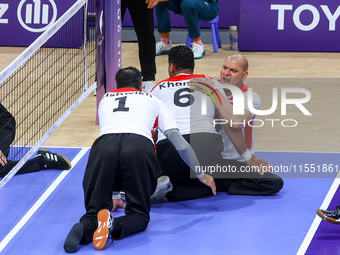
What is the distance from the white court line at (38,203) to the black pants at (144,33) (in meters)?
1.83

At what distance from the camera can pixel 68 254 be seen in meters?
6.49

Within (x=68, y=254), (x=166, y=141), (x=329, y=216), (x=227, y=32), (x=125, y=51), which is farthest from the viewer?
(x=227, y=32)

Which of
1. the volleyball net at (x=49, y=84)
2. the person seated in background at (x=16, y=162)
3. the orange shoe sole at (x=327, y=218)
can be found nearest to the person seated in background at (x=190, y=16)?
the volleyball net at (x=49, y=84)

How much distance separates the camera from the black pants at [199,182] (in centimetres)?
773

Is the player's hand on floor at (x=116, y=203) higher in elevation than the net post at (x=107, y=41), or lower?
lower

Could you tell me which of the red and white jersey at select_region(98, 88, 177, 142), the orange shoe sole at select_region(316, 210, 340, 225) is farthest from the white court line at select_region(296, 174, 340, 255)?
the red and white jersey at select_region(98, 88, 177, 142)

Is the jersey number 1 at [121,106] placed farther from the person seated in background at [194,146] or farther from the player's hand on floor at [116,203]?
the player's hand on floor at [116,203]

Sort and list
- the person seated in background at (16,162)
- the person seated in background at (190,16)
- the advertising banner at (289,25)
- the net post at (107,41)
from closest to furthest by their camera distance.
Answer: the person seated in background at (16,162), the net post at (107,41), the person seated in background at (190,16), the advertising banner at (289,25)

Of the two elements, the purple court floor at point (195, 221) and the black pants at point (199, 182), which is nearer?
the purple court floor at point (195, 221)

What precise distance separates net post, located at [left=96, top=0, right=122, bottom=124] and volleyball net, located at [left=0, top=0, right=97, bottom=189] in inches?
6.1

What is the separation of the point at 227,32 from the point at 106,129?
8.50 m

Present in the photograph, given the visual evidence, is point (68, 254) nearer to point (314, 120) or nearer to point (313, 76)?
point (314, 120)

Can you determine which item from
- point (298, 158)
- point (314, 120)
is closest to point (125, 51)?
point (314, 120)

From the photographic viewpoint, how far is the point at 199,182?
7.89 metres
